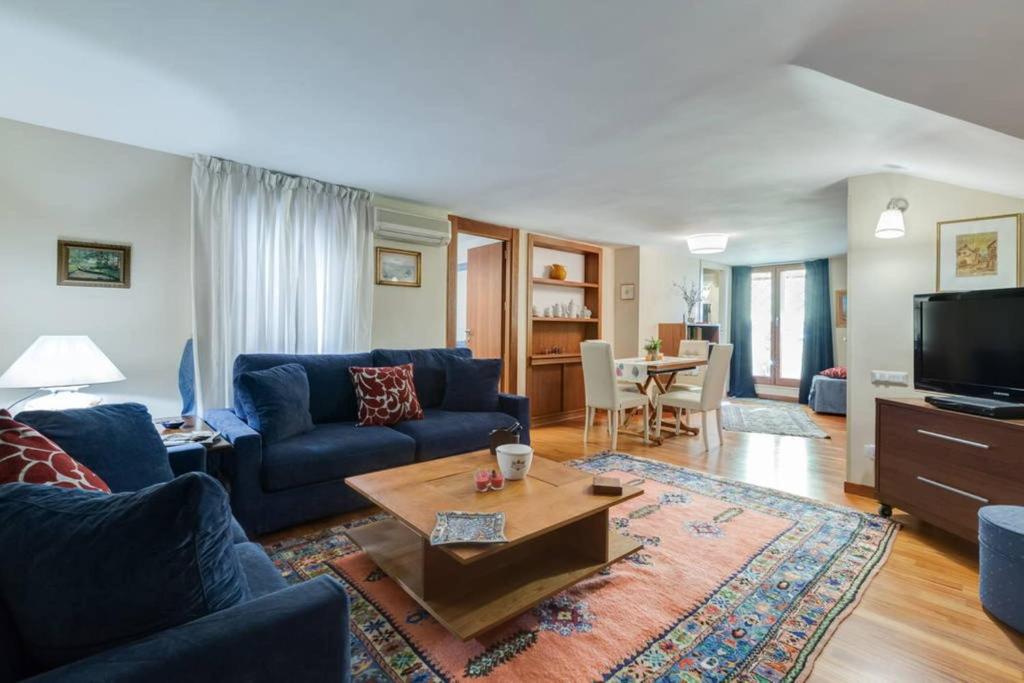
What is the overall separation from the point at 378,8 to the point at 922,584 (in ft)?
10.7

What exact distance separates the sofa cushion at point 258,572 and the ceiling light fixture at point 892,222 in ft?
12.1

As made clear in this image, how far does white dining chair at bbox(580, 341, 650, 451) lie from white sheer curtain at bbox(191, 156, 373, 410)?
2.11m

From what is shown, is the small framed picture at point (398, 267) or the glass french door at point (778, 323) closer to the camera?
the small framed picture at point (398, 267)

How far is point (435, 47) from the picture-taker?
1.79 meters

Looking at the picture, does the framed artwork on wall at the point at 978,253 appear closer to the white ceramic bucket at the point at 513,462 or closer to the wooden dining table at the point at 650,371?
the wooden dining table at the point at 650,371

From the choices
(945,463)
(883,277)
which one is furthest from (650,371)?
(945,463)

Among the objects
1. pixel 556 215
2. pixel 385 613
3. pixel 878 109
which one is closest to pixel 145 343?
pixel 385 613

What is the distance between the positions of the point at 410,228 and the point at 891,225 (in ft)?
11.4

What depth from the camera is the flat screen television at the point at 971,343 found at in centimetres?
234

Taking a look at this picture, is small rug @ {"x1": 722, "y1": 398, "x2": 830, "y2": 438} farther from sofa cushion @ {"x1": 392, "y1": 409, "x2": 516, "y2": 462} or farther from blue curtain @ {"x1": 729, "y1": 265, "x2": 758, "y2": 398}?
sofa cushion @ {"x1": 392, "y1": 409, "x2": 516, "y2": 462}

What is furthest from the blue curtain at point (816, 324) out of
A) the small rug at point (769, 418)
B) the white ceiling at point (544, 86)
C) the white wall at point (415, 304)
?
the white wall at point (415, 304)

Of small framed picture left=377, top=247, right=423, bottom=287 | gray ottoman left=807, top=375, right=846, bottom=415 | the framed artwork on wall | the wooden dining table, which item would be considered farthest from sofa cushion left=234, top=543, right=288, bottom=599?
gray ottoman left=807, top=375, right=846, bottom=415

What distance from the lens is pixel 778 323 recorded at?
7598 millimetres

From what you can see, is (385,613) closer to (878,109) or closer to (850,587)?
(850,587)
